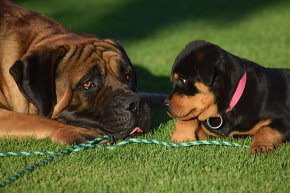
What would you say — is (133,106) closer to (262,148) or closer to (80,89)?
(80,89)

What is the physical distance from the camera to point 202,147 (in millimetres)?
4324

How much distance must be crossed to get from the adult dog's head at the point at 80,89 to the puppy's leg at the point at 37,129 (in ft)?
0.30

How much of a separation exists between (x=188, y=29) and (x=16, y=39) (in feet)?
25.2

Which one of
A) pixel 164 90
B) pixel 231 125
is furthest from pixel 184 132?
pixel 164 90

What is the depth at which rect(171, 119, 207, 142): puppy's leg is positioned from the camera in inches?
181

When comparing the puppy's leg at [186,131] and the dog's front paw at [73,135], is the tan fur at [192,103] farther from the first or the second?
the dog's front paw at [73,135]

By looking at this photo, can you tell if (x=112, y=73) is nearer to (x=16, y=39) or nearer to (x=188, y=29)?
(x=16, y=39)

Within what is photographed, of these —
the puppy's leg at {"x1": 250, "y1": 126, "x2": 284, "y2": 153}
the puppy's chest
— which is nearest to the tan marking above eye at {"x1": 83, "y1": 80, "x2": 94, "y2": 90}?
the puppy's chest

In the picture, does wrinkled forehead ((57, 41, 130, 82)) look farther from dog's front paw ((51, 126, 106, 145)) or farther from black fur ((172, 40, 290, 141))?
black fur ((172, 40, 290, 141))

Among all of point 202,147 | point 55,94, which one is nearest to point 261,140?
point 202,147

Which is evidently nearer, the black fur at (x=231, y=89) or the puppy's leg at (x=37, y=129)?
the puppy's leg at (x=37, y=129)

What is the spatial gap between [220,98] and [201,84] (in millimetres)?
243

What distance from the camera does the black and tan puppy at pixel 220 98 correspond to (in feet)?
14.8

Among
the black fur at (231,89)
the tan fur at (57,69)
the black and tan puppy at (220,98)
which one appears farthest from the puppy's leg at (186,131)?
the tan fur at (57,69)
